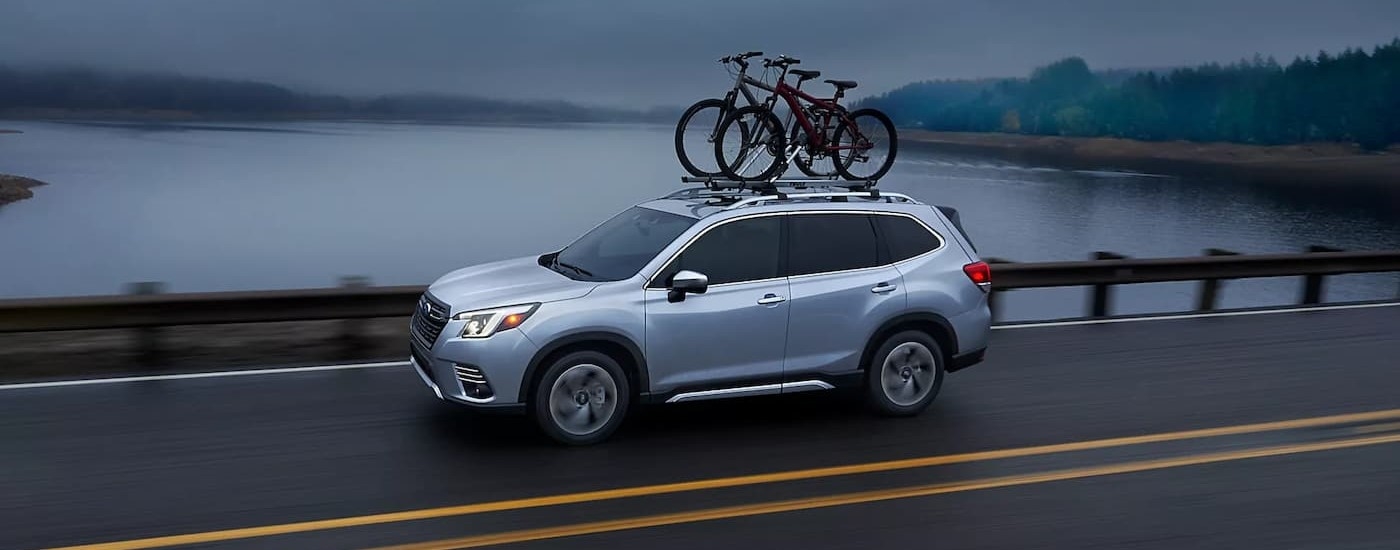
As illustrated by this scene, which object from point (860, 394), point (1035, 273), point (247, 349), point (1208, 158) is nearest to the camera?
point (860, 394)

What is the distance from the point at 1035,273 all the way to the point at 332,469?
29.9 ft

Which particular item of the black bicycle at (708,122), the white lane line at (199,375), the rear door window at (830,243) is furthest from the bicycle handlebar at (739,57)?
the white lane line at (199,375)

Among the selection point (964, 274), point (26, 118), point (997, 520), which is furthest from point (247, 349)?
point (26, 118)

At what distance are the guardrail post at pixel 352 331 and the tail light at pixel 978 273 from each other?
18.1ft

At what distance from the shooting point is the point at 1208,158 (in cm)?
5606

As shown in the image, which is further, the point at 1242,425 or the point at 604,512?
the point at 1242,425

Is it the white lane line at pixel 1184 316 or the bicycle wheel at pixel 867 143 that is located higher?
the bicycle wheel at pixel 867 143

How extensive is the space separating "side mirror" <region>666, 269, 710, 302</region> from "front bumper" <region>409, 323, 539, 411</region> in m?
0.93

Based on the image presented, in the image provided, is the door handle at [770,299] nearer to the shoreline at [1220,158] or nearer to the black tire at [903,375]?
the black tire at [903,375]

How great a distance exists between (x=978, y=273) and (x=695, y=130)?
2555mm

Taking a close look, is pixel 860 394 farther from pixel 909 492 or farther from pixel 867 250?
pixel 909 492

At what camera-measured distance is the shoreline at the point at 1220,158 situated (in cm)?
4716

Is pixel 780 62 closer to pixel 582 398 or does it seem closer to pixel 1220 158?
pixel 582 398

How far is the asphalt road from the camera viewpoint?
19.1ft
